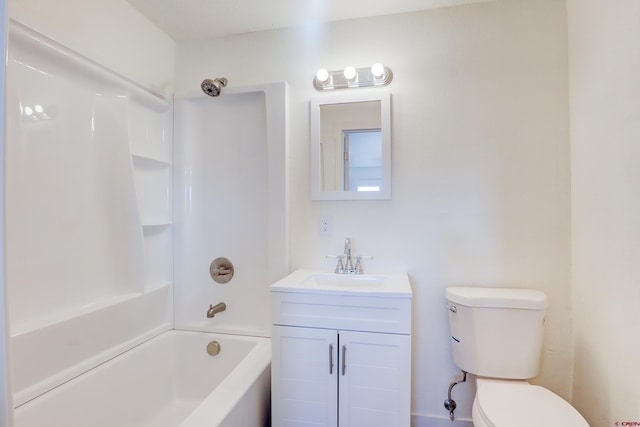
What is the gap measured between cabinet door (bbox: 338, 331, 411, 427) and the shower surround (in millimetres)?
676

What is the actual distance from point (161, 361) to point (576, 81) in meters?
2.75

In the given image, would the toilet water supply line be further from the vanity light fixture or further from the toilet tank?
the vanity light fixture

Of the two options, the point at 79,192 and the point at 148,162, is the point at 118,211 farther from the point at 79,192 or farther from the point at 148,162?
the point at 148,162

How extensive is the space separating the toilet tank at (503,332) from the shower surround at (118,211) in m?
1.07

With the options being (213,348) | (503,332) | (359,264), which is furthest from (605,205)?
(213,348)

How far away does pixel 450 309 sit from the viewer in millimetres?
1516

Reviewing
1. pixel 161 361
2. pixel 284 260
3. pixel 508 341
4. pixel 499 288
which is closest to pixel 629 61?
pixel 499 288

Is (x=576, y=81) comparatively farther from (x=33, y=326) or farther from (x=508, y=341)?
(x=33, y=326)

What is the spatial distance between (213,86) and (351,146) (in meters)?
0.90

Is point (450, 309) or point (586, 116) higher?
point (586, 116)

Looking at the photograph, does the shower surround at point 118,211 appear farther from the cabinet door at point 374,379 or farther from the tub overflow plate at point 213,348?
the cabinet door at point 374,379

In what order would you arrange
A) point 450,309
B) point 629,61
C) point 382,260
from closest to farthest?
1. point 629,61
2. point 450,309
3. point 382,260

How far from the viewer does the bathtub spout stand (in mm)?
1862

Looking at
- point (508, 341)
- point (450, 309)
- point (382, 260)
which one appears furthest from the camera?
point (382, 260)
